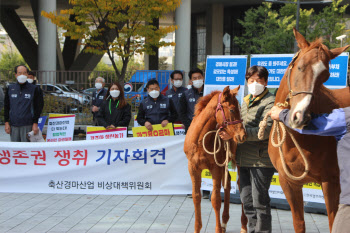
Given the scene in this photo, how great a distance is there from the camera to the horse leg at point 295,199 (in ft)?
14.6

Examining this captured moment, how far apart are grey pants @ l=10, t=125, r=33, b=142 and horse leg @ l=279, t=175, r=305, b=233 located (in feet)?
21.2

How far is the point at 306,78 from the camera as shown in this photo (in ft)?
11.7

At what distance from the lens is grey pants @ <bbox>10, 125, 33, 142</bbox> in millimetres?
9688

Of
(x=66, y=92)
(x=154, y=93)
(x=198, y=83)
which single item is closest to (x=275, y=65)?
(x=198, y=83)

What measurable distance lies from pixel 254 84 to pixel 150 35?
15645 millimetres

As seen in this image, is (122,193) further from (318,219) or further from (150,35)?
(150,35)

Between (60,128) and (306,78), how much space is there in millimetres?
9140

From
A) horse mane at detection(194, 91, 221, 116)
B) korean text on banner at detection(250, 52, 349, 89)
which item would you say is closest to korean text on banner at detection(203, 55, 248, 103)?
korean text on banner at detection(250, 52, 349, 89)

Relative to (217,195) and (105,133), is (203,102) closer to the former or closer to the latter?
(217,195)

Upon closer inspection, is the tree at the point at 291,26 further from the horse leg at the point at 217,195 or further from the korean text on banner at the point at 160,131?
the horse leg at the point at 217,195

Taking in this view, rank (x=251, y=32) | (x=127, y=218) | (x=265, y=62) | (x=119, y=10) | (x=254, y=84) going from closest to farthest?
(x=254, y=84) < (x=127, y=218) < (x=265, y=62) < (x=119, y=10) < (x=251, y=32)

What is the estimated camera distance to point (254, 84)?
5684mm

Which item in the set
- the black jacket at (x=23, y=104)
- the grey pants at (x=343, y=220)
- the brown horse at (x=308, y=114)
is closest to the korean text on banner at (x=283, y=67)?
the brown horse at (x=308, y=114)

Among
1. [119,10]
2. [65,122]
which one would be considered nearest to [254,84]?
[65,122]
